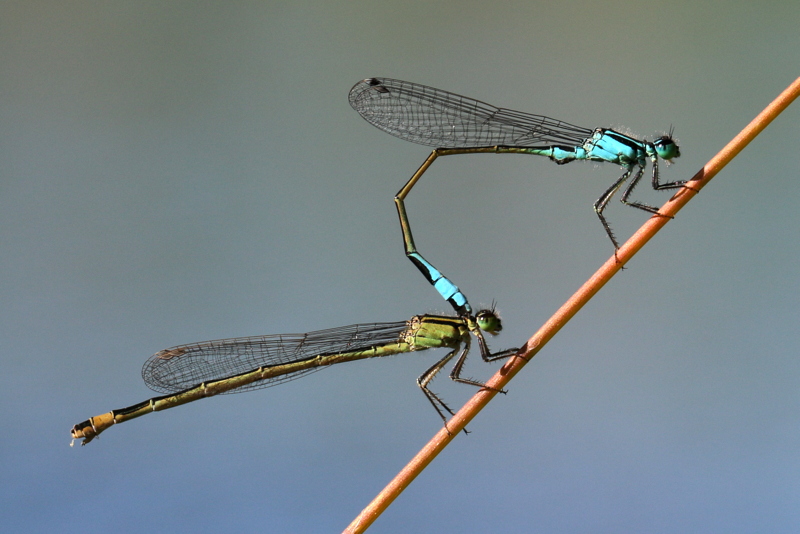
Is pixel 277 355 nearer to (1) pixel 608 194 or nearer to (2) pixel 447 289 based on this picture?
(2) pixel 447 289

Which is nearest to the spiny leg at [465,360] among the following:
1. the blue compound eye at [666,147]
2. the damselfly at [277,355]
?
the damselfly at [277,355]

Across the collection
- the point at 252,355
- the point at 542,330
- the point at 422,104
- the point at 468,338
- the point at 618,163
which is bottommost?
the point at 542,330

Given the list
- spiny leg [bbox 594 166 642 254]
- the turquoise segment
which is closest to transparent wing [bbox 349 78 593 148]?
spiny leg [bbox 594 166 642 254]

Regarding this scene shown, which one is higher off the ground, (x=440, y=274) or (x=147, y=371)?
(x=147, y=371)

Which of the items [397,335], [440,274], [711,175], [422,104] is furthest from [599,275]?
[422,104]

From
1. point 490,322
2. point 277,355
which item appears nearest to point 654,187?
point 490,322

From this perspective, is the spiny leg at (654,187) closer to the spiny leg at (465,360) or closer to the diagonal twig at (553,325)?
the diagonal twig at (553,325)

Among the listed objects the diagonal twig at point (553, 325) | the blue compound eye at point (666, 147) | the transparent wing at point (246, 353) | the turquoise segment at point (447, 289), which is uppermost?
the transparent wing at point (246, 353)

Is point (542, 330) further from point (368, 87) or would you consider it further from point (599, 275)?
point (368, 87)
